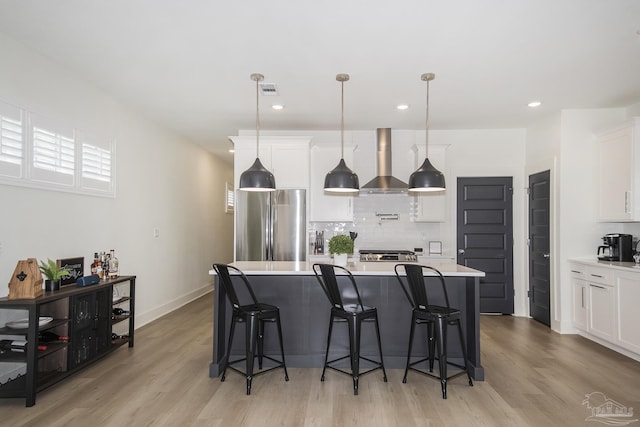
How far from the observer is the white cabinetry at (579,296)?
4.62 m

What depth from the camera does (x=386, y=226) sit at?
610cm

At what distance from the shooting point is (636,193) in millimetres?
4234

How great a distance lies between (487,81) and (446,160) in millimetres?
2089

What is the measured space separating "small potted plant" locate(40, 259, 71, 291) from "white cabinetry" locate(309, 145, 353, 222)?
10.6ft

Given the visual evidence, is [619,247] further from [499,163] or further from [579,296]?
[499,163]

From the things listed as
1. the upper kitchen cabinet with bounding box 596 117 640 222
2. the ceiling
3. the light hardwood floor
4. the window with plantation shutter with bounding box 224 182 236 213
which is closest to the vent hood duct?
the ceiling

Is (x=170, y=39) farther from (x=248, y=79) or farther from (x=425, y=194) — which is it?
(x=425, y=194)

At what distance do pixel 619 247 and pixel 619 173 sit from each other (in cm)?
84

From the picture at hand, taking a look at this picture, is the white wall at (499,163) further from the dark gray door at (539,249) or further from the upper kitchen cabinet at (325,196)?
the upper kitchen cabinet at (325,196)

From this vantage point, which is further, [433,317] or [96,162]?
[96,162]

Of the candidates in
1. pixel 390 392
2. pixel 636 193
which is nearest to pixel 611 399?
pixel 390 392

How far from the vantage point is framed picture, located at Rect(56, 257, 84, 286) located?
3.56 m

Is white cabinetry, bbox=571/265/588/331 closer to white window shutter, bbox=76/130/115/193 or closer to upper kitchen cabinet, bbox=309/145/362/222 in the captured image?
upper kitchen cabinet, bbox=309/145/362/222

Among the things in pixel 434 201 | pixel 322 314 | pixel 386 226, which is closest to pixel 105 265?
pixel 322 314
